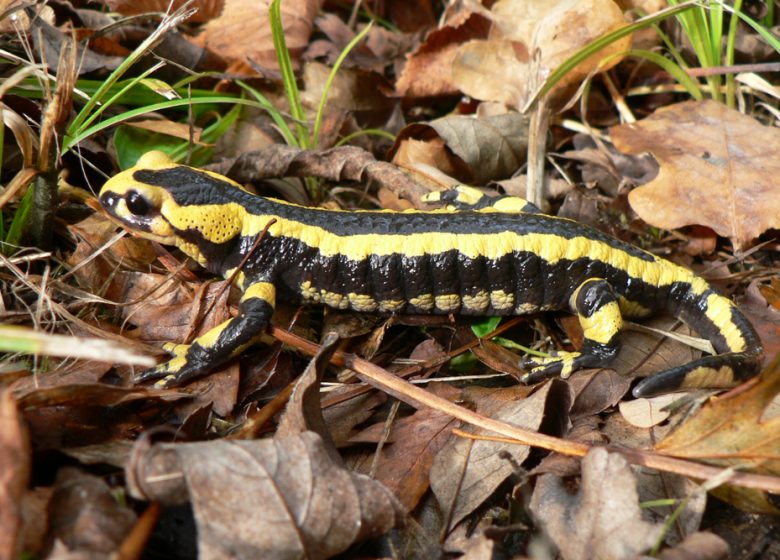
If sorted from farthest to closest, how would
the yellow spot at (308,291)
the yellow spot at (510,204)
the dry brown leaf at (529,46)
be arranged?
the dry brown leaf at (529,46), the yellow spot at (510,204), the yellow spot at (308,291)

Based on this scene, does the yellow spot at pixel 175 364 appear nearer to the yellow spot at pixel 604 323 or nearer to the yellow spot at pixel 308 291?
the yellow spot at pixel 308 291

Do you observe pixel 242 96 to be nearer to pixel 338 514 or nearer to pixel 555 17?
pixel 555 17

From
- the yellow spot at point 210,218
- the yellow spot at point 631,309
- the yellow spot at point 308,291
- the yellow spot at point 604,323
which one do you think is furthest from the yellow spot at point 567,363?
the yellow spot at point 210,218

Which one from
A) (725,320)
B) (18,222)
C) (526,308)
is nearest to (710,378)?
(725,320)

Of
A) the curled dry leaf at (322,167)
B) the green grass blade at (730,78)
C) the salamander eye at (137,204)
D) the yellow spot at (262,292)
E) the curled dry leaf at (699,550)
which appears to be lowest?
the curled dry leaf at (699,550)

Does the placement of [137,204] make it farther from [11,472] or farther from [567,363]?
[567,363]

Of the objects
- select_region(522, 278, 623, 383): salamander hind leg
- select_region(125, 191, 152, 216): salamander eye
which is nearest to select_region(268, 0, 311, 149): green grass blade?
select_region(125, 191, 152, 216): salamander eye

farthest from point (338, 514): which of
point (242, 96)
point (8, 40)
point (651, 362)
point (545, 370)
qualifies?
point (8, 40)
